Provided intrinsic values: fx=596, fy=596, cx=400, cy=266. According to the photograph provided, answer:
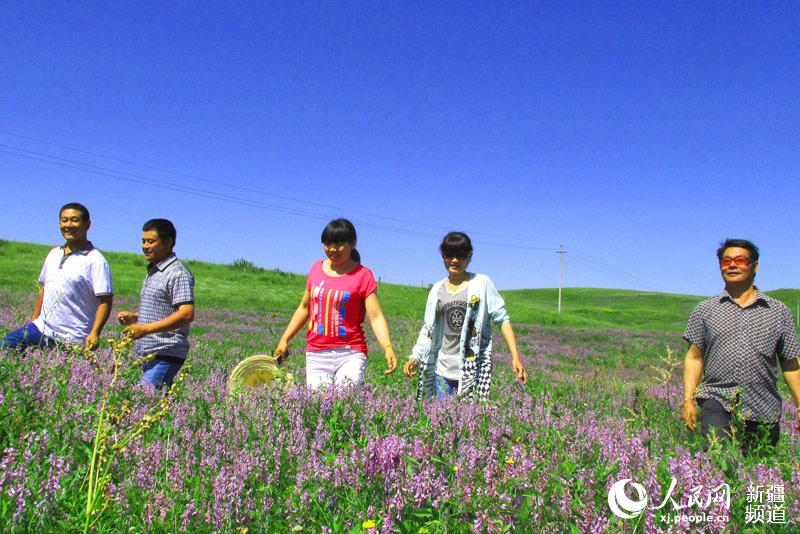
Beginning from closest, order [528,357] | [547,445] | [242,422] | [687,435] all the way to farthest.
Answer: [547,445] → [242,422] → [687,435] → [528,357]

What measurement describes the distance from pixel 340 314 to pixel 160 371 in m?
1.50

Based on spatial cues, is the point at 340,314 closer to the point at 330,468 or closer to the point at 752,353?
the point at 330,468

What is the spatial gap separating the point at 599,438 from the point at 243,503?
199 cm

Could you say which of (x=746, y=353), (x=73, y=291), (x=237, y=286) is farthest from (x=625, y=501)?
(x=237, y=286)

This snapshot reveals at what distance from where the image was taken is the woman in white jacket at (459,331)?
5.09 meters

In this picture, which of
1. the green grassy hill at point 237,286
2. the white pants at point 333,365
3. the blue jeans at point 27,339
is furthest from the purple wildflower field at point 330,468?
the green grassy hill at point 237,286

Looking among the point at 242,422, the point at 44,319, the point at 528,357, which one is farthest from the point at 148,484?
the point at 528,357

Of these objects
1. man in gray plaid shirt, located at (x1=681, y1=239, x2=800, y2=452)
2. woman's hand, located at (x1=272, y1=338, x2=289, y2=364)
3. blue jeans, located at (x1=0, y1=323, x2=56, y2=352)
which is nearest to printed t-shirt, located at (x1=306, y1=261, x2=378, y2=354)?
woman's hand, located at (x1=272, y1=338, x2=289, y2=364)

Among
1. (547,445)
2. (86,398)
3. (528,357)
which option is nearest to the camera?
(547,445)

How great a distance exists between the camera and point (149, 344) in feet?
16.0

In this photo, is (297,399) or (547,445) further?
(297,399)

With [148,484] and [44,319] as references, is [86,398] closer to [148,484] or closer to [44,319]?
[148,484]

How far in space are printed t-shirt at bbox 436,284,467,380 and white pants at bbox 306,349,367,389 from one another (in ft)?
2.66

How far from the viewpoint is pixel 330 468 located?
8.36ft
